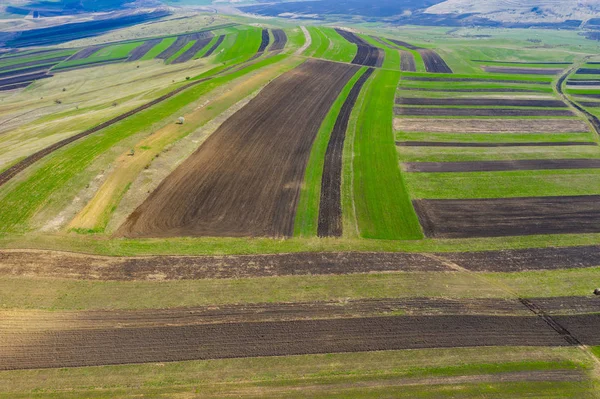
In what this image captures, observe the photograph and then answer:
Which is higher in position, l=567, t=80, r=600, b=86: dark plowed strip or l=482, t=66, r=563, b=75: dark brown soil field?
l=482, t=66, r=563, b=75: dark brown soil field

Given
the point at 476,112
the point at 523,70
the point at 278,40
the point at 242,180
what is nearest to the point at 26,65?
the point at 278,40

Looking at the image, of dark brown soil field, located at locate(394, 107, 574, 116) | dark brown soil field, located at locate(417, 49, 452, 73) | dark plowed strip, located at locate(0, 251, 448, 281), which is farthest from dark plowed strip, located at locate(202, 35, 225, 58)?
dark plowed strip, located at locate(0, 251, 448, 281)

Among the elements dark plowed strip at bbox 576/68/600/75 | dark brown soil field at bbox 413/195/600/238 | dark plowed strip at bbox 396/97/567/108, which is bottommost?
dark brown soil field at bbox 413/195/600/238

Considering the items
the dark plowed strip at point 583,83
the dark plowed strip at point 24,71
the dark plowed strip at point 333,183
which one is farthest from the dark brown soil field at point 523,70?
the dark plowed strip at point 24,71

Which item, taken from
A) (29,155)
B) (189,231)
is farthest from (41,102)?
(189,231)

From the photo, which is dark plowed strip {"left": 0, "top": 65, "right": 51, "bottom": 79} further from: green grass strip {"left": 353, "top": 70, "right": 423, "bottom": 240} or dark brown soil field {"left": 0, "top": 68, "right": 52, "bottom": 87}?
green grass strip {"left": 353, "top": 70, "right": 423, "bottom": 240}

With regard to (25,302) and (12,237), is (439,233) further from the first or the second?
(12,237)
